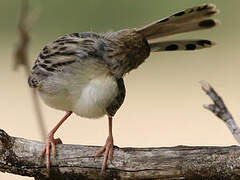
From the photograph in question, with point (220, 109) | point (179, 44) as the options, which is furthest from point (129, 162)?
point (179, 44)

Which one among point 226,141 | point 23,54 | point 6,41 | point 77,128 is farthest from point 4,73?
point 23,54

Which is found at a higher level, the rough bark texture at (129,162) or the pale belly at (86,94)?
the pale belly at (86,94)

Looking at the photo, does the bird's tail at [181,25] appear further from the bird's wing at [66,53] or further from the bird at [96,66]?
the bird's wing at [66,53]

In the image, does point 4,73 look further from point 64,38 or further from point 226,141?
point 64,38

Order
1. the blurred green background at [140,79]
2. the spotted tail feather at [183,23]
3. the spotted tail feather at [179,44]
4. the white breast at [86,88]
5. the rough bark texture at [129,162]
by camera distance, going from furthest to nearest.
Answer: the blurred green background at [140,79] < the spotted tail feather at [179,44] < the spotted tail feather at [183,23] < the white breast at [86,88] < the rough bark texture at [129,162]

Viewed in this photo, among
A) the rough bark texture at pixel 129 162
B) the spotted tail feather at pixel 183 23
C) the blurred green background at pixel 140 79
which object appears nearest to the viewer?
the rough bark texture at pixel 129 162

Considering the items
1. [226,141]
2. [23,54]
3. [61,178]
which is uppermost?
[23,54]

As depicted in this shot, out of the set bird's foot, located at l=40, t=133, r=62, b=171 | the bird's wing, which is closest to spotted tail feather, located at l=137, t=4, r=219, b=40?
the bird's wing

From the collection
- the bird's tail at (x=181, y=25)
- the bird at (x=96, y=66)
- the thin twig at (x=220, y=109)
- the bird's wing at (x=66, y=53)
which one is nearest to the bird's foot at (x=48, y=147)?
the bird at (x=96, y=66)
